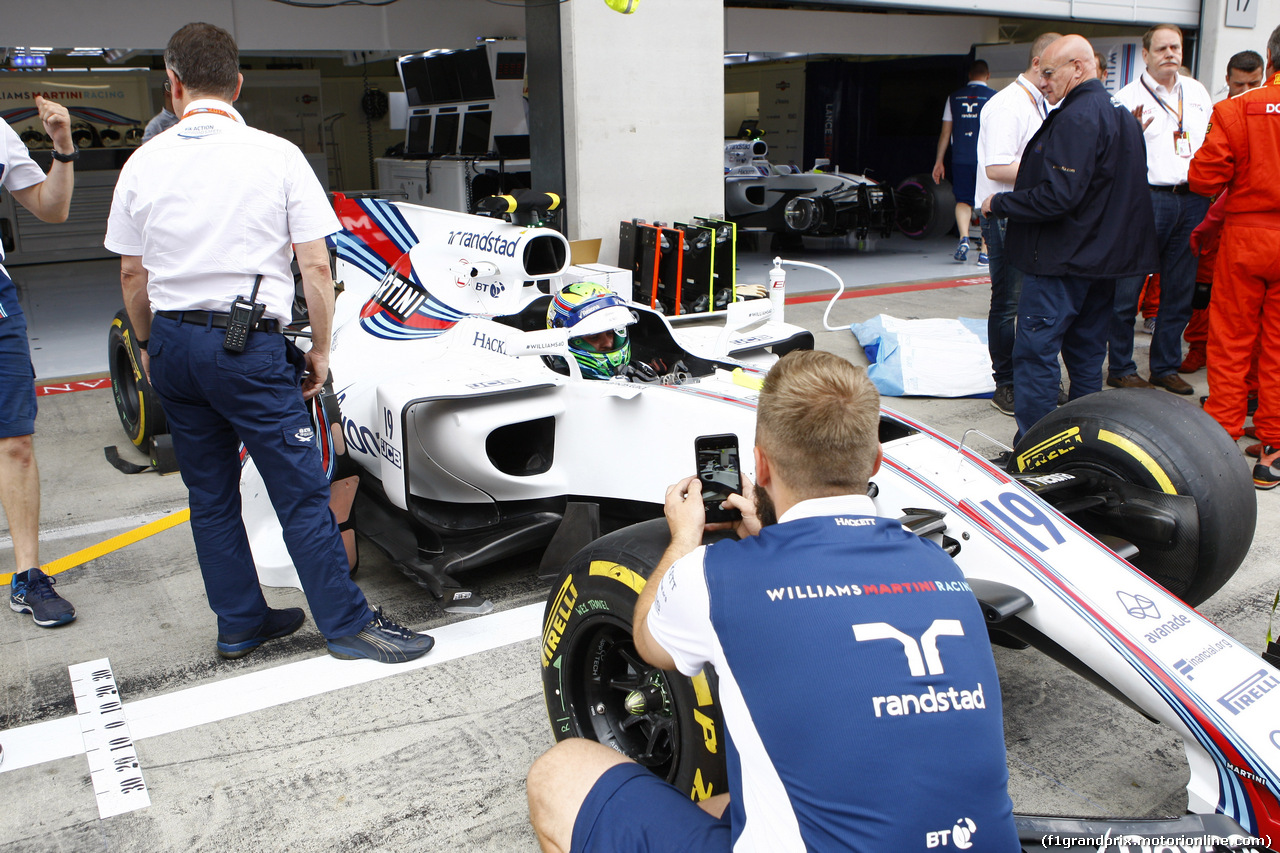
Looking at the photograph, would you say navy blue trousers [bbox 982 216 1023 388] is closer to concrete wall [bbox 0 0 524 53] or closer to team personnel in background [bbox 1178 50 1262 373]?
team personnel in background [bbox 1178 50 1262 373]

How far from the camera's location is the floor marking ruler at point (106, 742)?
2627 mm

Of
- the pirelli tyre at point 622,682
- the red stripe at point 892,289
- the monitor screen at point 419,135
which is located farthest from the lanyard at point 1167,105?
the monitor screen at point 419,135

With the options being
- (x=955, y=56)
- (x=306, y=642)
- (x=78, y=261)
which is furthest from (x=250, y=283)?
(x=955, y=56)

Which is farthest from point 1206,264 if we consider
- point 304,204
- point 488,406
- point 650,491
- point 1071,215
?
point 304,204

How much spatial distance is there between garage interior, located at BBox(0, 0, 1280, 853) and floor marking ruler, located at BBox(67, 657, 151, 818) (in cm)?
3

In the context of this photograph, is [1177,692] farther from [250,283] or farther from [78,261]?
[78,261]

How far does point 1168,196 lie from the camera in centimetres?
621

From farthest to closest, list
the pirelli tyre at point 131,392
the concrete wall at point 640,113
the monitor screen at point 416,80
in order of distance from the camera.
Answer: the monitor screen at point 416,80 → the concrete wall at point 640,113 → the pirelli tyre at point 131,392

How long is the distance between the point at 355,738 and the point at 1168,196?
18.9 feet

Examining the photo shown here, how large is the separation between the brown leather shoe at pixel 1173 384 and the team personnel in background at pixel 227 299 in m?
5.12

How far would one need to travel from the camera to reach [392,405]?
3604 mm

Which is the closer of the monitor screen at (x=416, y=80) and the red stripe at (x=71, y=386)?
the red stripe at (x=71, y=386)

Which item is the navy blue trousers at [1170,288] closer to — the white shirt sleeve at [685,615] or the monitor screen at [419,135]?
the white shirt sleeve at [685,615]

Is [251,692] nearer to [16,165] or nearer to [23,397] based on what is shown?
[23,397]
